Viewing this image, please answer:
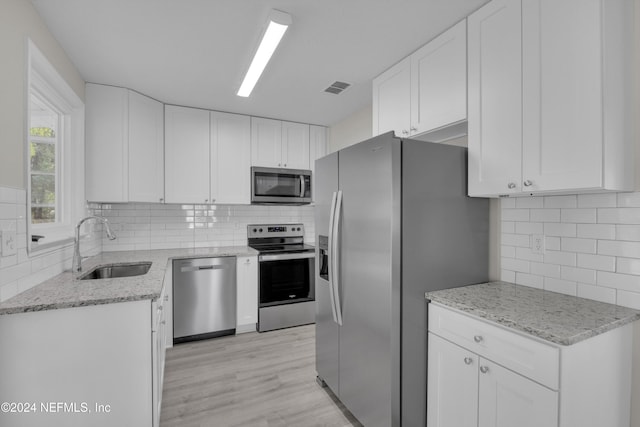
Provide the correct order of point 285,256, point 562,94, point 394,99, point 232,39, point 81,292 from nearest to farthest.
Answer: point 562,94, point 81,292, point 232,39, point 394,99, point 285,256

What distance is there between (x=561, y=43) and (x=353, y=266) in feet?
4.87

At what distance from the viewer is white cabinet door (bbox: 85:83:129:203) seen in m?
2.76

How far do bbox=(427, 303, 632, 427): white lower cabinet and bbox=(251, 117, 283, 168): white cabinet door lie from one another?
2806 mm

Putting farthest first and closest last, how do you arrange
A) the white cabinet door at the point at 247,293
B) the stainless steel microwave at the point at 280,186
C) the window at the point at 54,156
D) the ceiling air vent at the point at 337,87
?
the stainless steel microwave at the point at 280,186, the white cabinet door at the point at 247,293, the ceiling air vent at the point at 337,87, the window at the point at 54,156

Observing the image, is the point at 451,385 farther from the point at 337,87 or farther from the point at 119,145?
the point at 119,145

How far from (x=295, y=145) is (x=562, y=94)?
300 cm

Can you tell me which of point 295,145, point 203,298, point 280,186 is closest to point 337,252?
point 203,298

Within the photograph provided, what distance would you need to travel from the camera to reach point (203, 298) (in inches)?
124

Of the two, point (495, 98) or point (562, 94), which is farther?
point (495, 98)

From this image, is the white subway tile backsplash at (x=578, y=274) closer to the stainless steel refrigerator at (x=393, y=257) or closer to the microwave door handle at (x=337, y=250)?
the stainless steel refrigerator at (x=393, y=257)

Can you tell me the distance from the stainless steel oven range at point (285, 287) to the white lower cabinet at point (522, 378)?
213cm

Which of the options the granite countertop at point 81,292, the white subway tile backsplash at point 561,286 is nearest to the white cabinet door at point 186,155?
the granite countertop at point 81,292

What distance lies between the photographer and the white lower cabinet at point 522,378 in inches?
43.3

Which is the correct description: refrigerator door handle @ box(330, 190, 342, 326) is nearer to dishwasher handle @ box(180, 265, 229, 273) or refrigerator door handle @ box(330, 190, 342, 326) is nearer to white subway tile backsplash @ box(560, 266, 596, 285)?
white subway tile backsplash @ box(560, 266, 596, 285)
